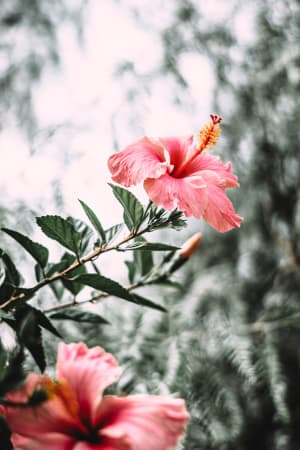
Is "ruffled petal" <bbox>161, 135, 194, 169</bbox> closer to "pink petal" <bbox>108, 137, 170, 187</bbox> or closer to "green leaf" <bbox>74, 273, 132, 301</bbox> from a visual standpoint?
"pink petal" <bbox>108, 137, 170, 187</bbox>

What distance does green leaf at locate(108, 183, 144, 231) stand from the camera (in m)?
0.37

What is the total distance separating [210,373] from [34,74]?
2.93ft

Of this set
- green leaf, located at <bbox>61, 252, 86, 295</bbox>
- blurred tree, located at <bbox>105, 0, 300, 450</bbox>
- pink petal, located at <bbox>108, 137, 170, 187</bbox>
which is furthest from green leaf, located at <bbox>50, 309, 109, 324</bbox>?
blurred tree, located at <bbox>105, 0, 300, 450</bbox>

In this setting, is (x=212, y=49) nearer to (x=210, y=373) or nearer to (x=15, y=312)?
(x=210, y=373)

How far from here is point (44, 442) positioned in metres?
0.31

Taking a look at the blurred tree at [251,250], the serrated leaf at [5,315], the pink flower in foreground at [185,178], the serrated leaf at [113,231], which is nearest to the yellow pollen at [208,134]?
the pink flower in foreground at [185,178]

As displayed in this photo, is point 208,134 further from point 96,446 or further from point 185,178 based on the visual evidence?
point 96,446

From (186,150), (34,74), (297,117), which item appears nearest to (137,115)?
(34,74)

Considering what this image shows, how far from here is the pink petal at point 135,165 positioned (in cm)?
39

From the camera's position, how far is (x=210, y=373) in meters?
0.90

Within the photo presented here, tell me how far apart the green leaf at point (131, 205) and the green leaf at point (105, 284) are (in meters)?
0.04

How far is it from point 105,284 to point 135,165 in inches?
3.8

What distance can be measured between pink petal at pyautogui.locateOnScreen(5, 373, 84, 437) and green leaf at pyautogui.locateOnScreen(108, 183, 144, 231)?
0.12m

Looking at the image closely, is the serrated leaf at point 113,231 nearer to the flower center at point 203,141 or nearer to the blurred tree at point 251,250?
the flower center at point 203,141
